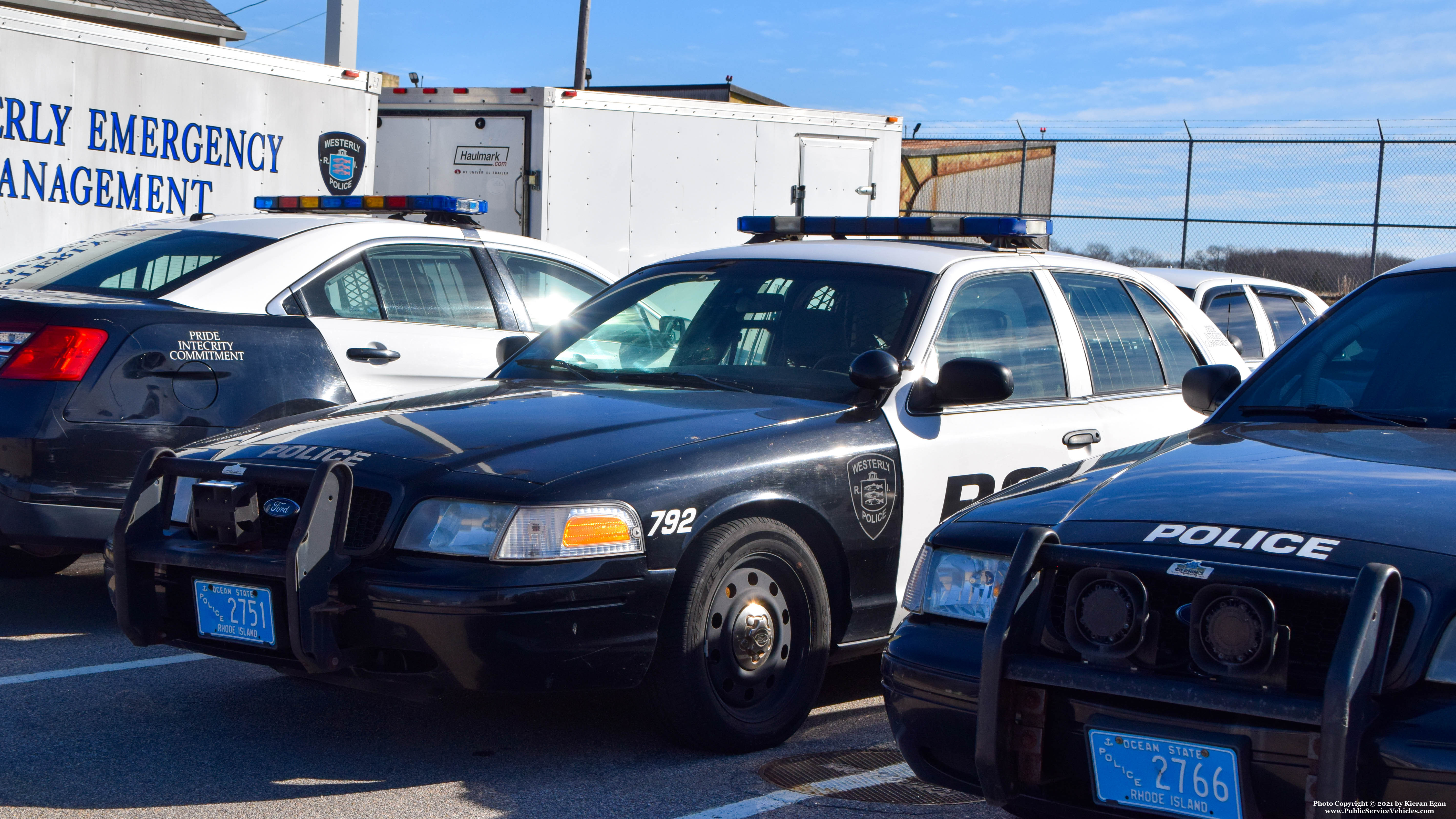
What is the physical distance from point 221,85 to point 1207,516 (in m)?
9.10

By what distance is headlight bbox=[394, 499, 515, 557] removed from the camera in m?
3.62

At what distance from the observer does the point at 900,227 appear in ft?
18.6

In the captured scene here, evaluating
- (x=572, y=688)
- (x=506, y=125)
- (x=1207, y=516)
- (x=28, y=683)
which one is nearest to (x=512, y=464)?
(x=572, y=688)

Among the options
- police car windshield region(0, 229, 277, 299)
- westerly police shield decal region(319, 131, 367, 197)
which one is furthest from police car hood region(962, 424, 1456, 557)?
westerly police shield decal region(319, 131, 367, 197)

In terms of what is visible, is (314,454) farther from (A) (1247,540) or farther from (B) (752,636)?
(A) (1247,540)

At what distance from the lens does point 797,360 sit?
15.9ft

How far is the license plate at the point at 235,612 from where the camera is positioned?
371 centimetres

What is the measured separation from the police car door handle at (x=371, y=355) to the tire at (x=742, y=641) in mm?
2659

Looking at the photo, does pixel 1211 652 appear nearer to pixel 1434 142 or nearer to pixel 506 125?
pixel 506 125

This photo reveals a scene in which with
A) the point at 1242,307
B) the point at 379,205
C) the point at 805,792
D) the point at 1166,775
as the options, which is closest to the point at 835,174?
the point at 1242,307

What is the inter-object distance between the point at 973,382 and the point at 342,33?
35.4 feet

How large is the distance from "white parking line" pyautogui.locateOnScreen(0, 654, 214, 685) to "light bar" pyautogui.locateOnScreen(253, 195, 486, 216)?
2.57m

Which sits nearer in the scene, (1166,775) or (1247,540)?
(1166,775)

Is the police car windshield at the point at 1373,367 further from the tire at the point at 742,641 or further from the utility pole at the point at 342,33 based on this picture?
the utility pole at the point at 342,33
